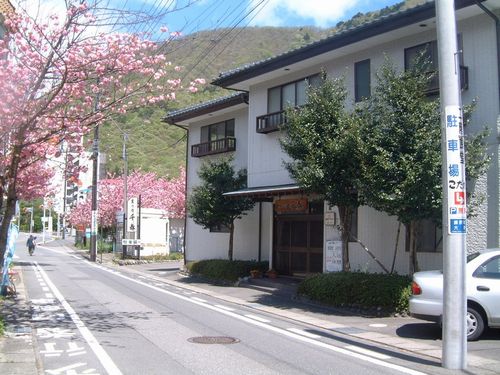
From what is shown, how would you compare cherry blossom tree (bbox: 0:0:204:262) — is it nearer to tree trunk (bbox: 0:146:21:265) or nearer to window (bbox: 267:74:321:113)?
tree trunk (bbox: 0:146:21:265)

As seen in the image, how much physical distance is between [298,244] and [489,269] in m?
10.6

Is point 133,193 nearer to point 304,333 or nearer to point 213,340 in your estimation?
point 304,333

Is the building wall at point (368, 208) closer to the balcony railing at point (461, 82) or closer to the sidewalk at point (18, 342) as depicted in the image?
the balcony railing at point (461, 82)

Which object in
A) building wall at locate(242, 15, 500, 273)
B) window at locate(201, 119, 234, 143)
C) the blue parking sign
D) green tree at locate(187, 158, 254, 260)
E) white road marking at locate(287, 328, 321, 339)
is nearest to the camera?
the blue parking sign

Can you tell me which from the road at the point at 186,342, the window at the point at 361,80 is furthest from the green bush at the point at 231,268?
the window at the point at 361,80

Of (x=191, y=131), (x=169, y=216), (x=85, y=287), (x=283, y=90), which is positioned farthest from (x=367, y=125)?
(x=169, y=216)

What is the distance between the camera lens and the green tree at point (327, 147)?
13.7 m

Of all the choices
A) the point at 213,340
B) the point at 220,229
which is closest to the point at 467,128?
the point at 213,340

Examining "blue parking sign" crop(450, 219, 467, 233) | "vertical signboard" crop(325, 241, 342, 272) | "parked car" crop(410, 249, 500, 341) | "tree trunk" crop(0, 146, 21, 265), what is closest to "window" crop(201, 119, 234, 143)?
"vertical signboard" crop(325, 241, 342, 272)

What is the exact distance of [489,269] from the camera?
979cm

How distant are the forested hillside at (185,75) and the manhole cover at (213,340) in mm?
5018

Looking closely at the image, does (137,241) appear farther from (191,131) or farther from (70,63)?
(70,63)

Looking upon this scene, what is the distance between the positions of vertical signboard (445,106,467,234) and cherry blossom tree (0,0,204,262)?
5297 mm

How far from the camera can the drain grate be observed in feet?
31.6
